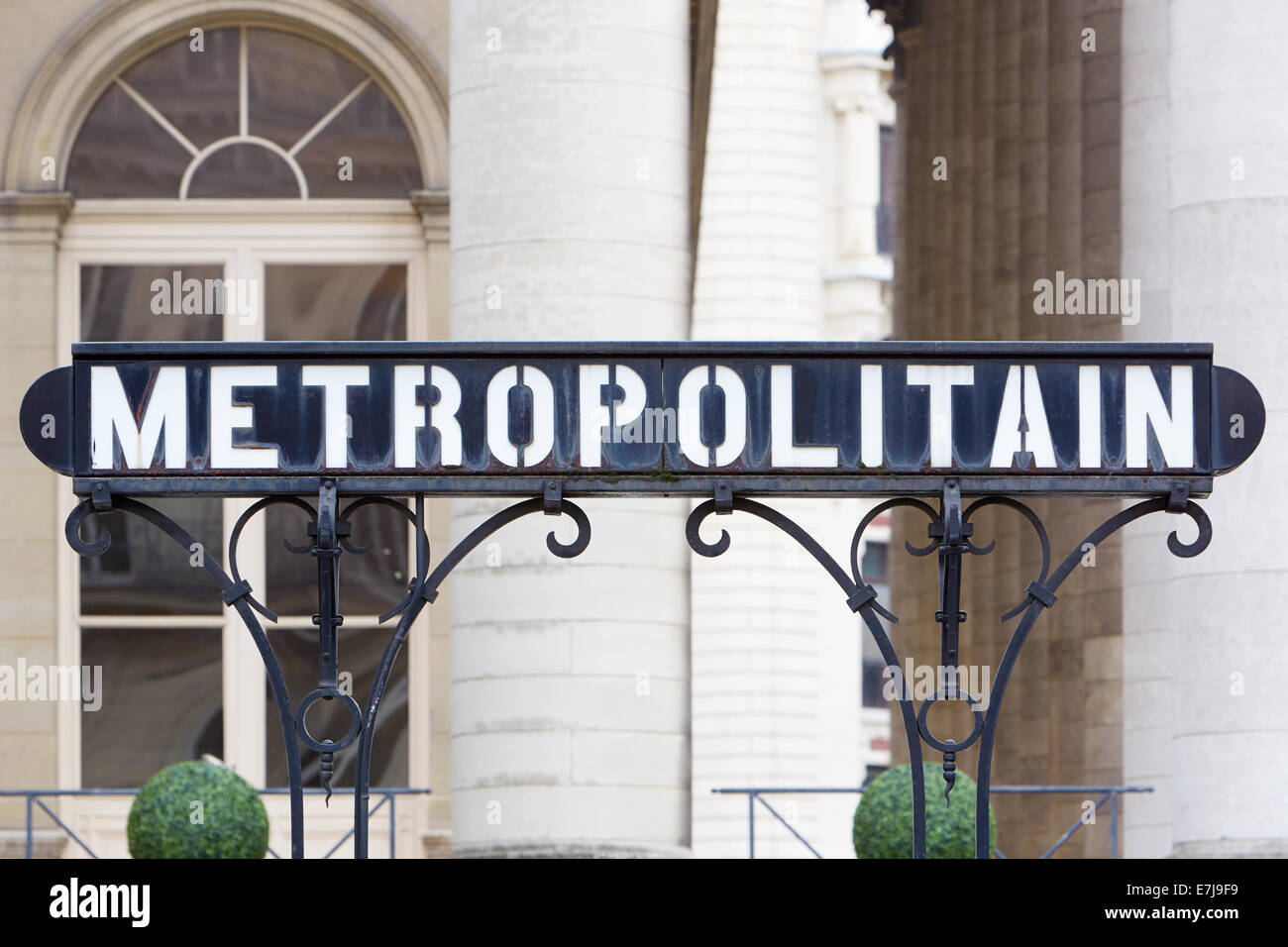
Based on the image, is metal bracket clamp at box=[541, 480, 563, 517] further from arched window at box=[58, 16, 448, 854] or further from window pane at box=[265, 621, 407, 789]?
arched window at box=[58, 16, 448, 854]

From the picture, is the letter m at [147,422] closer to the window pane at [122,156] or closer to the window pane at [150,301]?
the window pane at [150,301]

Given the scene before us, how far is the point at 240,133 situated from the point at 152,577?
4226 mm

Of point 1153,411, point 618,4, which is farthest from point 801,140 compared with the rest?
point 1153,411

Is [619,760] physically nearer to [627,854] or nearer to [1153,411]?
[627,854]

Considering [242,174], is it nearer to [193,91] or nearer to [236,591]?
[193,91]

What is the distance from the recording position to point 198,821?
15.8m

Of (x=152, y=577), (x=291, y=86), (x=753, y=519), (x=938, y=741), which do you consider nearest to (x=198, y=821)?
(x=152, y=577)

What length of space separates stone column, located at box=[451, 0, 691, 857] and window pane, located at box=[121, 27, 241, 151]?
729 cm

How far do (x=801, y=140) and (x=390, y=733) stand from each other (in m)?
21.9

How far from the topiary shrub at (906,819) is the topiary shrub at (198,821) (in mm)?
3906

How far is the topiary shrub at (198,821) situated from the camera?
15.7m

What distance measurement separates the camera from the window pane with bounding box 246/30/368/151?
909 inches

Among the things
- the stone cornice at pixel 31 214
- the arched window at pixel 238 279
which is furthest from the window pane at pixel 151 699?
the stone cornice at pixel 31 214
